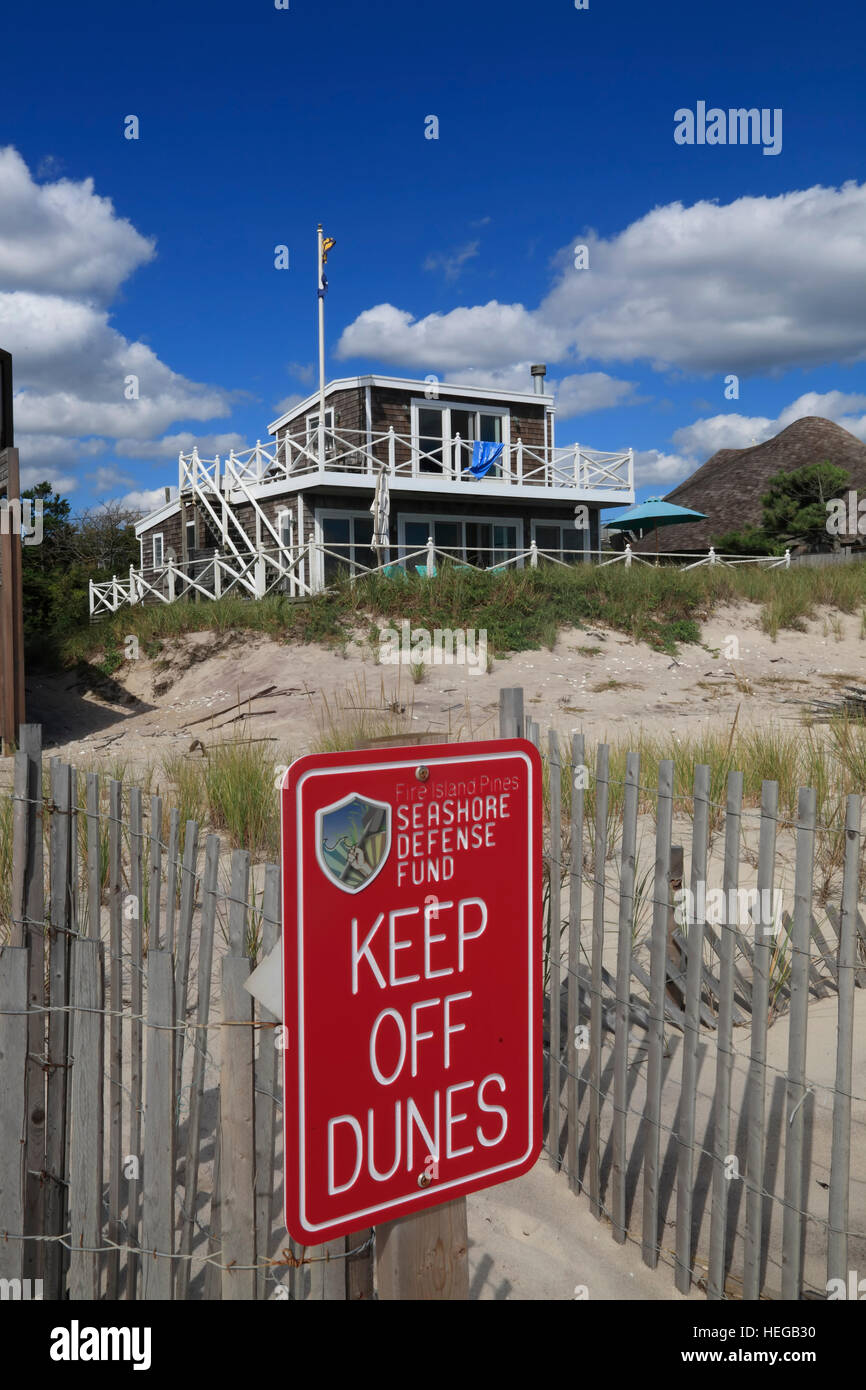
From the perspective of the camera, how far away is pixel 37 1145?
9.49 ft

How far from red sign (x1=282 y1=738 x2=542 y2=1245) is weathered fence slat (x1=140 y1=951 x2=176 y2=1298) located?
0.59 m

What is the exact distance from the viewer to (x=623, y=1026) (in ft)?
10.6

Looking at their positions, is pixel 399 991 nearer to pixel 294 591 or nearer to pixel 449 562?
pixel 294 591

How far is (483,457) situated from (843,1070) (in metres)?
22.2

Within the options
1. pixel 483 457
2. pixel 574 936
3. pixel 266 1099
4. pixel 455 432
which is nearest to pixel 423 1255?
pixel 266 1099

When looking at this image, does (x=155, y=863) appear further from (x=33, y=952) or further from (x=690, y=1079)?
(x=690, y=1079)

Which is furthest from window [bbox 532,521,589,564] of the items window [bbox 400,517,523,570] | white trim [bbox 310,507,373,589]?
white trim [bbox 310,507,373,589]

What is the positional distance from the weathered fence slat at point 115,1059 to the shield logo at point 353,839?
1173mm

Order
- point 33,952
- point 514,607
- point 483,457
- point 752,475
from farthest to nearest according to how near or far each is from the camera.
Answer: point 752,475 < point 483,457 < point 514,607 < point 33,952

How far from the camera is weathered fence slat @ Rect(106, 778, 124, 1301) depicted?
277 cm

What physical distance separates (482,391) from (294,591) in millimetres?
8556

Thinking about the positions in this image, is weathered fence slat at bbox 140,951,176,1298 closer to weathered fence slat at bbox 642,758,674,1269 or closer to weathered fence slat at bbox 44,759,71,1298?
weathered fence slat at bbox 44,759,71,1298

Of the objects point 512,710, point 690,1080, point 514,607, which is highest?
point 514,607
